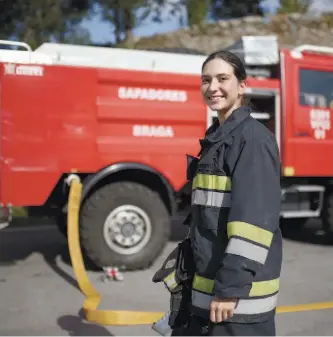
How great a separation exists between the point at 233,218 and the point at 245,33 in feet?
70.4

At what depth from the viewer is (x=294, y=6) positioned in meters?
25.1

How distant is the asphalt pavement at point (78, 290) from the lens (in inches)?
154

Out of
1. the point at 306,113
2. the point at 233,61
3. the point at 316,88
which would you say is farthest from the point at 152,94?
the point at 233,61

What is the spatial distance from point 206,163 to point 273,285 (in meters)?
0.53

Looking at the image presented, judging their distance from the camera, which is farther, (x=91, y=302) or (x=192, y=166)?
(x=91, y=302)

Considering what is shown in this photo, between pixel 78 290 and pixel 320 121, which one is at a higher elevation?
pixel 320 121

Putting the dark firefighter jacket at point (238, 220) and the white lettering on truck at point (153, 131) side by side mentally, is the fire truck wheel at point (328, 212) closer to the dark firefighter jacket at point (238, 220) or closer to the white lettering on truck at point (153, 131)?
the white lettering on truck at point (153, 131)

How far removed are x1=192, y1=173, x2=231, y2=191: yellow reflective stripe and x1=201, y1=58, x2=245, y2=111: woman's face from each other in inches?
11.2

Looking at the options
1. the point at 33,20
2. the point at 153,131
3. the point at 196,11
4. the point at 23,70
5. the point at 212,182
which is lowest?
the point at 212,182

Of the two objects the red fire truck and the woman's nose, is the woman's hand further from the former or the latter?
the red fire truck

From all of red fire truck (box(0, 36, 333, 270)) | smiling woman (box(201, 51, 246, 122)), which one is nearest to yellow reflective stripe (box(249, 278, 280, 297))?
smiling woman (box(201, 51, 246, 122))

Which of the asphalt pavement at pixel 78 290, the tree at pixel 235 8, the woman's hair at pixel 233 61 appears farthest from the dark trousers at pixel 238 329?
the tree at pixel 235 8

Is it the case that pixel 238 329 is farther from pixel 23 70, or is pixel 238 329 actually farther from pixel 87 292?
pixel 23 70

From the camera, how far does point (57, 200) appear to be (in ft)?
17.9
